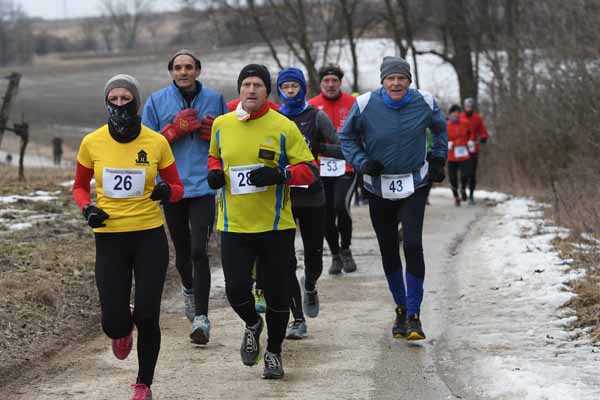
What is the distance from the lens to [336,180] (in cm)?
1132

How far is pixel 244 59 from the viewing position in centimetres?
4947

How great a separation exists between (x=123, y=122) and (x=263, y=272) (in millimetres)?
1391

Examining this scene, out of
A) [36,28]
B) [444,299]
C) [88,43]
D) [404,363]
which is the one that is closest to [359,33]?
[444,299]

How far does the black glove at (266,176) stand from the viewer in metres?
6.96

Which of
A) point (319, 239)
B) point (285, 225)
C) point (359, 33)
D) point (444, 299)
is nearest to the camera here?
point (285, 225)

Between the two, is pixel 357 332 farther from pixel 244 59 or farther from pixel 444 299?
pixel 244 59

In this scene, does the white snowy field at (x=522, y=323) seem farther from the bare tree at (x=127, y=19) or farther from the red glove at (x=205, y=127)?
the bare tree at (x=127, y=19)

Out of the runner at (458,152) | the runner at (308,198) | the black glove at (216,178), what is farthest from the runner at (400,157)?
the runner at (458,152)

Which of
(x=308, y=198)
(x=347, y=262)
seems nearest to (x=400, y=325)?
(x=308, y=198)

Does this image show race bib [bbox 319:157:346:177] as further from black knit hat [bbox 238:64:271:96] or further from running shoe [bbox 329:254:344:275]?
black knit hat [bbox 238:64:271:96]

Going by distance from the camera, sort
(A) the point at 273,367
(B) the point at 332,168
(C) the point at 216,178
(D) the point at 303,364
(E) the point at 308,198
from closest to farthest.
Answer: (C) the point at 216,178 → (A) the point at 273,367 → (D) the point at 303,364 → (E) the point at 308,198 → (B) the point at 332,168

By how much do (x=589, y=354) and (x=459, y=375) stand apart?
934 millimetres

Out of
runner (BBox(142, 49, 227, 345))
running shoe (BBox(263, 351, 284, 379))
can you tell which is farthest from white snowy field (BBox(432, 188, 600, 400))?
runner (BBox(142, 49, 227, 345))

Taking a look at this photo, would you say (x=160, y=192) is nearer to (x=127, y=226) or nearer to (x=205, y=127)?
(x=127, y=226)
